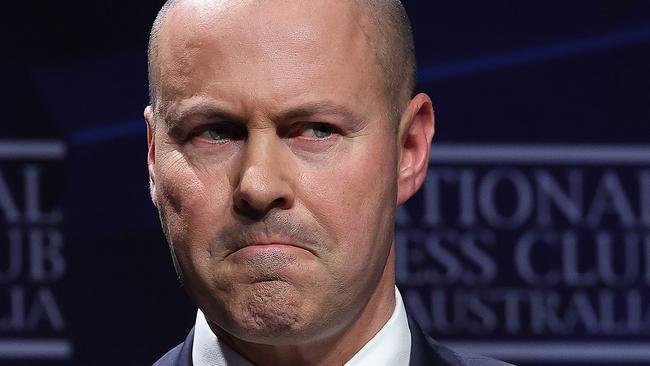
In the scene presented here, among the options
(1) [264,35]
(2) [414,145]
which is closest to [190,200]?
(1) [264,35]

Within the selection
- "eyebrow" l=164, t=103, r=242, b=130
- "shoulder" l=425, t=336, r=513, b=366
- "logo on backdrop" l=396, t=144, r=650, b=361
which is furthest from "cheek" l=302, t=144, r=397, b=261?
"logo on backdrop" l=396, t=144, r=650, b=361

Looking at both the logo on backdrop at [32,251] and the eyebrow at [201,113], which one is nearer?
the eyebrow at [201,113]

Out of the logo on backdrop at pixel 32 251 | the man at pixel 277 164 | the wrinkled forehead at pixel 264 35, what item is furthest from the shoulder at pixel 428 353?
the logo on backdrop at pixel 32 251

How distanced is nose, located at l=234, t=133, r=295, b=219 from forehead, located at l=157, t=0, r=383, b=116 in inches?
1.9

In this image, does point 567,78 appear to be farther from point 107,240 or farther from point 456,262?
point 107,240

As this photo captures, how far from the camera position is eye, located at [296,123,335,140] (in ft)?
4.50

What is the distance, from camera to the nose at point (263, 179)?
1315mm

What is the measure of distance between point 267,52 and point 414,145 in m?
0.25

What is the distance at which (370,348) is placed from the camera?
1472 millimetres

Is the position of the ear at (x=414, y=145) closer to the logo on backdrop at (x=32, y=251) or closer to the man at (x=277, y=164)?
the man at (x=277, y=164)

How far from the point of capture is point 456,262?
105 inches

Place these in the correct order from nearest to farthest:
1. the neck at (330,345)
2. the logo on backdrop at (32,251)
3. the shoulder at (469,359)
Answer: the neck at (330,345)
the shoulder at (469,359)
the logo on backdrop at (32,251)

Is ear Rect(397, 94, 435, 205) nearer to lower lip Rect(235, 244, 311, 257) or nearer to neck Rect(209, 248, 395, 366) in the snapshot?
neck Rect(209, 248, 395, 366)

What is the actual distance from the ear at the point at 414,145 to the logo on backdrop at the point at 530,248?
1138 millimetres
